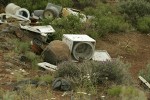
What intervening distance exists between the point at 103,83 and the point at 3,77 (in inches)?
74.1

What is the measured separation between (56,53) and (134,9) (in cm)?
568

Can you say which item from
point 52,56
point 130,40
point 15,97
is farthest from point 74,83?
point 130,40

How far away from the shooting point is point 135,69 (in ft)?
35.3

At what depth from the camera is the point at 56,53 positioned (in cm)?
968

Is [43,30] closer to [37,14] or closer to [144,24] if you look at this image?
[37,14]

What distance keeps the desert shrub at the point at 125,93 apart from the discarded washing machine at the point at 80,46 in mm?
3380

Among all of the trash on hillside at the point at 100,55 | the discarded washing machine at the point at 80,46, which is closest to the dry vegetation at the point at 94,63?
the trash on hillside at the point at 100,55

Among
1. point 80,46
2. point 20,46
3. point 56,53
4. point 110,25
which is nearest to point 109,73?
point 56,53

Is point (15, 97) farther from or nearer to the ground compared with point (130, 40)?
farther from the ground

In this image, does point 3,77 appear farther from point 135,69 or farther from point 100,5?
point 100,5

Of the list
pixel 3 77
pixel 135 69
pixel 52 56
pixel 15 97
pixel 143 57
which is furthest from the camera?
pixel 143 57

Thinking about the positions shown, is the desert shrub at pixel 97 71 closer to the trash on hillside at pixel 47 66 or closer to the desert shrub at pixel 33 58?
the trash on hillside at pixel 47 66

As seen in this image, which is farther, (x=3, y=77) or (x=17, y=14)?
(x=17, y=14)

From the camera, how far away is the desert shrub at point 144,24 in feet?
45.3
